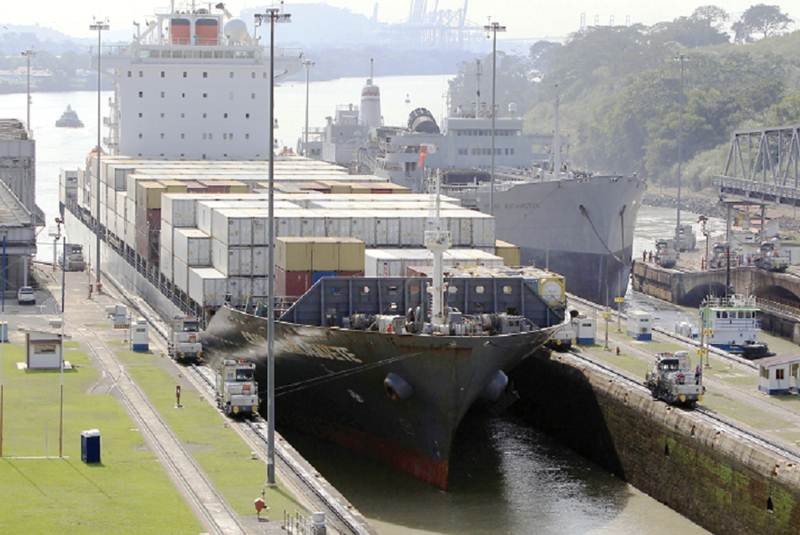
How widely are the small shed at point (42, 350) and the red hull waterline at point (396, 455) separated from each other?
9.58 m

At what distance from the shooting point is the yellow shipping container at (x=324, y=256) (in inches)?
2437

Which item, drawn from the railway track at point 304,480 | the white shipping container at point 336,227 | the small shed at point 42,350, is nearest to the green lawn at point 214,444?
the railway track at point 304,480

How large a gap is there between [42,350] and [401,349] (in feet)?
45.2

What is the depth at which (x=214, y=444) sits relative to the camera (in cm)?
5056

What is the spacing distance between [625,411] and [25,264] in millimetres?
30481

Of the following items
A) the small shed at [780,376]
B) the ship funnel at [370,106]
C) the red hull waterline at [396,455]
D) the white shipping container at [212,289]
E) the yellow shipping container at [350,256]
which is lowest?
the red hull waterline at [396,455]

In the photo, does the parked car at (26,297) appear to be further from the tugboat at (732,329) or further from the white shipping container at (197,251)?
the tugboat at (732,329)

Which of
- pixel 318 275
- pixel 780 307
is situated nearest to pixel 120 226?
pixel 318 275

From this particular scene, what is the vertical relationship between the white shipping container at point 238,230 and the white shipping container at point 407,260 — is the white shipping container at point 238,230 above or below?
above

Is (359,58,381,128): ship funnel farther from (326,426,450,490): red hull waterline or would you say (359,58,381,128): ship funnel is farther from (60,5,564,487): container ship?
(326,426,450,490): red hull waterline

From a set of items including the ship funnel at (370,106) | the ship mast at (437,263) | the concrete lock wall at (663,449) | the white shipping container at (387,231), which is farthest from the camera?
the ship funnel at (370,106)

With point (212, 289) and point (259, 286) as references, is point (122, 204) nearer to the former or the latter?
point (212, 289)

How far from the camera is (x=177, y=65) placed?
102m

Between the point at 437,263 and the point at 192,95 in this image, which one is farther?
the point at 192,95
